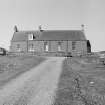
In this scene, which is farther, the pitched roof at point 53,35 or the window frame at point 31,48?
the window frame at point 31,48

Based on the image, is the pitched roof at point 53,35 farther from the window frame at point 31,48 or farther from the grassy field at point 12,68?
the grassy field at point 12,68

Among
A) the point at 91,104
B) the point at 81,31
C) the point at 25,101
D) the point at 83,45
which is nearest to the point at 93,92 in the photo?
the point at 91,104

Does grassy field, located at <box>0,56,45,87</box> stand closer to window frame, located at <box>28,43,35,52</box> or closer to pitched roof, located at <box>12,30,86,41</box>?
window frame, located at <box>28,43,35,52</box>

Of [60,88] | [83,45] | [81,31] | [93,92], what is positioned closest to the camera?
[93,92]

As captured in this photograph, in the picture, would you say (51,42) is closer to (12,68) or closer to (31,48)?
(31,48)

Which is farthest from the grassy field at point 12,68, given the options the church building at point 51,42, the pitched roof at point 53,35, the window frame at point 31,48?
the pitched roof at point 53,35

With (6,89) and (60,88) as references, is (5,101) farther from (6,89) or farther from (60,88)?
(60,88)

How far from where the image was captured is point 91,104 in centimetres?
807

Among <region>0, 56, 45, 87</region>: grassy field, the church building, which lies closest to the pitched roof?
the church building

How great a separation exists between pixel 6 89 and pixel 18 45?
137 feet

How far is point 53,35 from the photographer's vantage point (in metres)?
50.2

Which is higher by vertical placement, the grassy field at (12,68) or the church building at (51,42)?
the church building at (51,42)

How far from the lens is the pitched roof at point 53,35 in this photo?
48531mm

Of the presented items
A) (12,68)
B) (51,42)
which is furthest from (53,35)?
(12,68)
